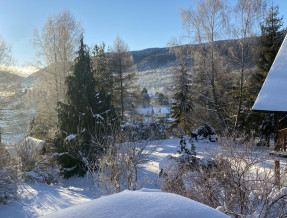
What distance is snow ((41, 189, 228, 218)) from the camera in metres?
1.64

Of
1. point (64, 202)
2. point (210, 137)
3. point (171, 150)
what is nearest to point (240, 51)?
point (210, 137)

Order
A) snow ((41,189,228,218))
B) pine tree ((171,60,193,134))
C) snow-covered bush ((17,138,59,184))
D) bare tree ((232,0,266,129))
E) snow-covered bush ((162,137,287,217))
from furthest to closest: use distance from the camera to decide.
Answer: pine tree ((171,60,193,134)), bare tree ((232,0,266,129)), snow-covered bush ((17,138,59,184)), snow-covered bush ((162,137,287,217)), snow ((41,189,228,218))

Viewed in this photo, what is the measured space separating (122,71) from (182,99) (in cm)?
673

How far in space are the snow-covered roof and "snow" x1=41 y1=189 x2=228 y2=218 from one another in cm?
689

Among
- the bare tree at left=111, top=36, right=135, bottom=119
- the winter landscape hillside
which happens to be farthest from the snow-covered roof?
the bare tree at left=111, top=36, right=135, bottom=119

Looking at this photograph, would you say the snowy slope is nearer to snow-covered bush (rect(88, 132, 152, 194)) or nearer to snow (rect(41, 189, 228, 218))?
snow-covered bush (rect(88, 132, 152, 194))

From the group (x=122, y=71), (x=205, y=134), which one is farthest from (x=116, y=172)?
(x=122, y=71)

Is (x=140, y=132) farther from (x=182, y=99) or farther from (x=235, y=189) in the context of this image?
(x=235, y=189)

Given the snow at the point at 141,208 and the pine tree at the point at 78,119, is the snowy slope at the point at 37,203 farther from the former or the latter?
the snow at the point at 141,208

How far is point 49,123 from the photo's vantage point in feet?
59.1

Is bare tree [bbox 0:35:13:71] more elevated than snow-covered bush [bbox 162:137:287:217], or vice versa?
bare tree [bbox 0:35:13:71]

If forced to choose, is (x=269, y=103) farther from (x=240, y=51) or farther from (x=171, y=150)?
(x=240, y=51)

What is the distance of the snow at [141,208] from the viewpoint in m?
1.64

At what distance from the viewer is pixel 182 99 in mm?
23141
